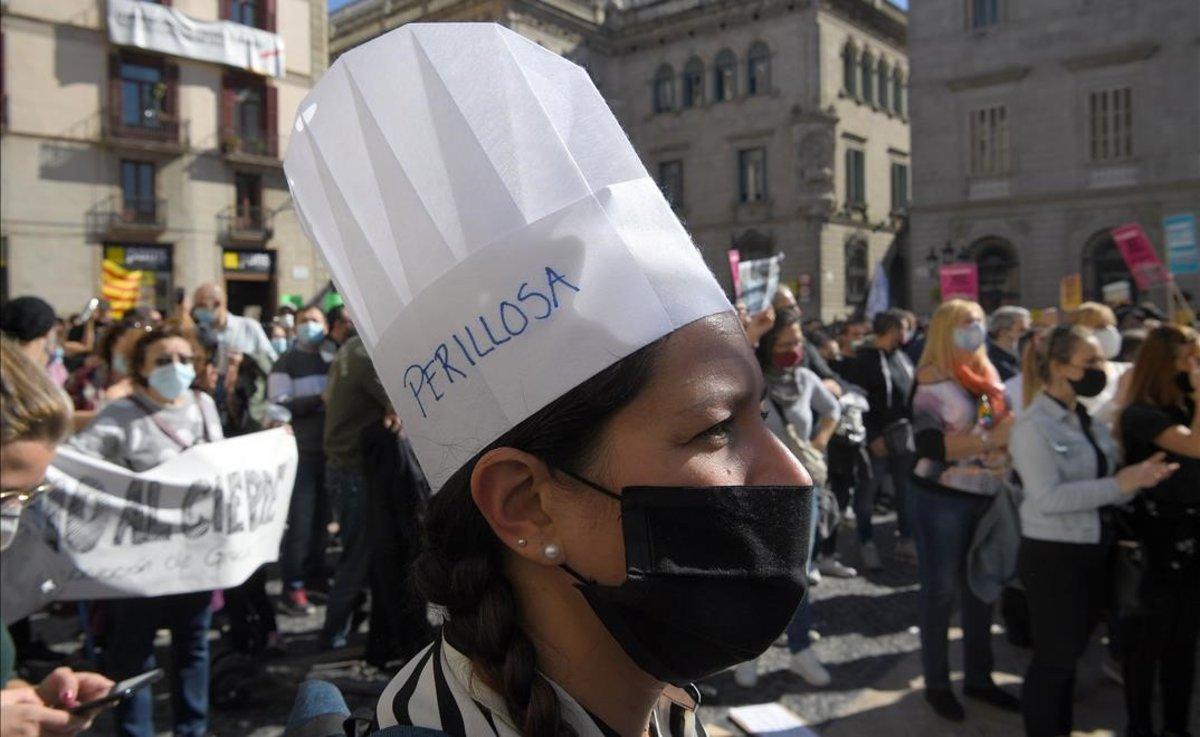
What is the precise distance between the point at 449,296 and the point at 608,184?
0.88 ft

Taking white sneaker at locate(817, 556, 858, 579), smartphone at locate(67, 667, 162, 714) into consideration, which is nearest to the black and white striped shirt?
smartphone at locate(67, 667, 162, 714)

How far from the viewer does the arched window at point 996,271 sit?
26.7 metres

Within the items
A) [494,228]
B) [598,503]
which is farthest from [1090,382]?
[494,228]

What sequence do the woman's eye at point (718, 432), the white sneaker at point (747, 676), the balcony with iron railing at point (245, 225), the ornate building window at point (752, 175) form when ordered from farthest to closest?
1. the ornate building window at point (752, 175)
2. the balcony with iron railing at point (245, 225)
3. the white sneaker at point (747, 676)
4. the woman's eye at point (718, 432)

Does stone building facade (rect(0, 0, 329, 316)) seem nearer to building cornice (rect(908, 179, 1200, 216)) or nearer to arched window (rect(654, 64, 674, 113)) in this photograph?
arched window (rect(654, 64, 674, 113))

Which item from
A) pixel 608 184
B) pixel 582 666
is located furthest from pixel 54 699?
pixel 608 184

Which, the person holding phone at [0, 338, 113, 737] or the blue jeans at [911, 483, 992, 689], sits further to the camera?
the blue jeans at [911, 483, 992, 689]

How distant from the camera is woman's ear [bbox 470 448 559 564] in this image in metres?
1.17

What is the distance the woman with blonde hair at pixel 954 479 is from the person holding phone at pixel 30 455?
355 centimetres

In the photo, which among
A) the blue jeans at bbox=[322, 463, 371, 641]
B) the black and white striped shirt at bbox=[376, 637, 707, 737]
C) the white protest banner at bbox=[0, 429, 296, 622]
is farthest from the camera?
the blue jeans at bbox=[322, 463, 371, 641]

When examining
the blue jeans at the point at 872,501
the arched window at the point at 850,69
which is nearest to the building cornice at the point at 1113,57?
the arched window at the point at 850,69

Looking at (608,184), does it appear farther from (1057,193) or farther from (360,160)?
(1057,193)

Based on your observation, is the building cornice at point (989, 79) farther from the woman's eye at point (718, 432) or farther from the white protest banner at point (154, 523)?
the woman's eye at point (718, 432)

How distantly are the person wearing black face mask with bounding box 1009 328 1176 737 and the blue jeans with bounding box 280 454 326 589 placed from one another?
14.3ft
